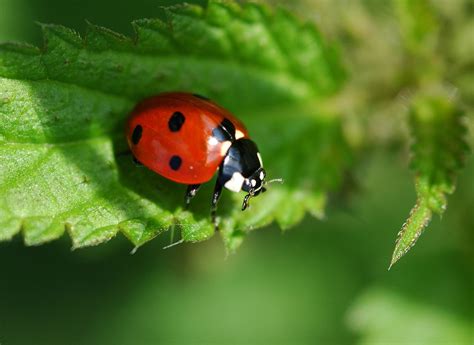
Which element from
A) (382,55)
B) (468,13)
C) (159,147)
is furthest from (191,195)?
(468,13)

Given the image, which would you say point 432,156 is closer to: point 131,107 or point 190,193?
point 190,193

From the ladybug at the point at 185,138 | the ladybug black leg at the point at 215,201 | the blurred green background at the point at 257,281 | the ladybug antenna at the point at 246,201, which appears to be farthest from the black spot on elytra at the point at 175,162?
the blurred green background at the point at 257,281

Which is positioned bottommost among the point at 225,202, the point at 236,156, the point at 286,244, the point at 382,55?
the point at 286,244

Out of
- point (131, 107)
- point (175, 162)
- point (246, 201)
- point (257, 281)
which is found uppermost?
point (131, 107)

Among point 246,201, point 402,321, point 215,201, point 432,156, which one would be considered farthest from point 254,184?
point 402,321

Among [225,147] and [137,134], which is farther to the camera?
[225,147]

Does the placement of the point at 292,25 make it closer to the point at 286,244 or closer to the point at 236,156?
the point at 236,156

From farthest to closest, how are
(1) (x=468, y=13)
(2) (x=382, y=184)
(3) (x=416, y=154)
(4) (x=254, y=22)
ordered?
(2) (x=382, y=184) → (1) (x=468, y=13) → (4) (x=254, y=22) → (3) (x=416, y=154)
